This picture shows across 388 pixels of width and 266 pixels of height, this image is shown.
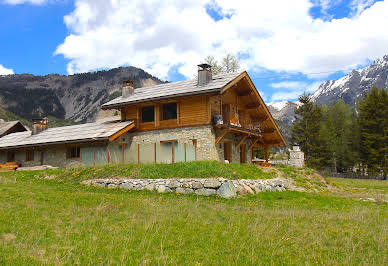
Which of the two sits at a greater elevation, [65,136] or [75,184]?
[65,136]

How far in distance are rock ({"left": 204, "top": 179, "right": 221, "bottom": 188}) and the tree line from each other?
117 feet

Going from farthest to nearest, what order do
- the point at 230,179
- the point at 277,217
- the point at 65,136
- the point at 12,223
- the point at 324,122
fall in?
the point at 324,122, the point at 65,136, the point at 230,179, the point at 277,217, the point at 12,223

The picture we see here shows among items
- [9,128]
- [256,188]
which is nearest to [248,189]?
[256,188]

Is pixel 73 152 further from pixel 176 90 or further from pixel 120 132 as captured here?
pixel 176 90

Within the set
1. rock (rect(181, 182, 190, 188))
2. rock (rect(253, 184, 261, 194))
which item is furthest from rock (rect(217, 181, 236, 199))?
rock (rect(253, 184, 261, 194))

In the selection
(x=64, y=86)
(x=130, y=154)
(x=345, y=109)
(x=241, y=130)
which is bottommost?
(x=130, y=154)

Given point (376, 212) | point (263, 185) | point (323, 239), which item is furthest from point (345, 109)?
point (323, 239)

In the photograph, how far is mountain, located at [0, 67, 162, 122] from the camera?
13362 cm

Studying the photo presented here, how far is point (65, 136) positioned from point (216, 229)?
20.9 meters

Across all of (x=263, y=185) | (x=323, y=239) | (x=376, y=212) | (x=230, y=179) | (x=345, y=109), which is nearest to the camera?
(x=323, y=239)

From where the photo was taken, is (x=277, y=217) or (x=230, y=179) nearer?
(x=277, y=217)

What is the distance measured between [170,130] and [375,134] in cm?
3488

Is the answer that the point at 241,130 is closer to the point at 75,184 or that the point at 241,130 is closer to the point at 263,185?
the point at 263,185

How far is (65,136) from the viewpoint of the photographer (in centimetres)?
2716
